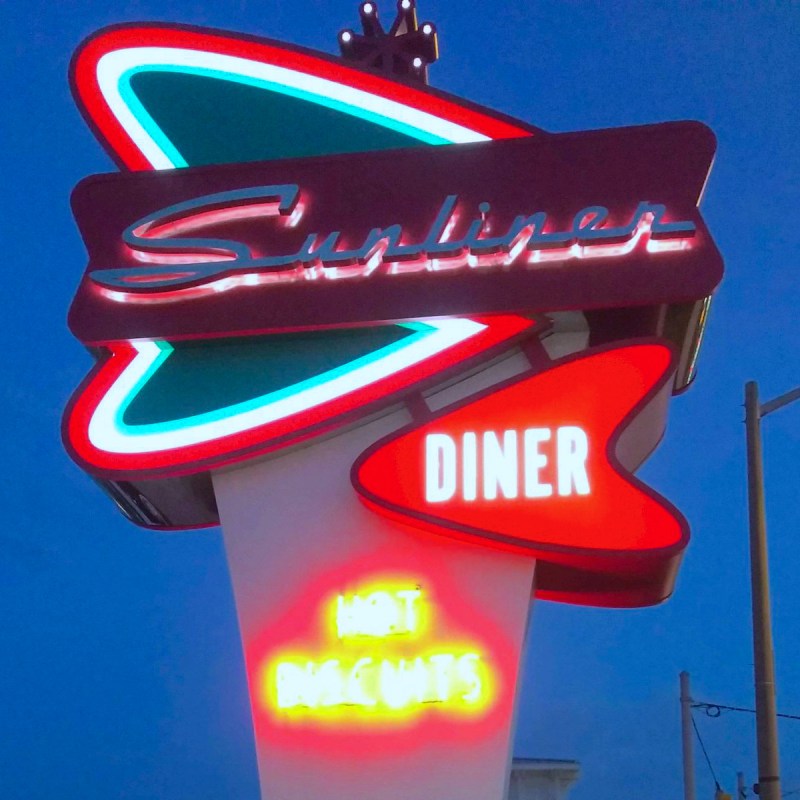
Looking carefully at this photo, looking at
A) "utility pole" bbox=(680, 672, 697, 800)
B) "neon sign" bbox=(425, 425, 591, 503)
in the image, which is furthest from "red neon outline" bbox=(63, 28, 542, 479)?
"utility pole" bbox=(680, 672, 697, 800)

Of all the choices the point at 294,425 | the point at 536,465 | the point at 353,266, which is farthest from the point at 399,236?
the point at 536,465

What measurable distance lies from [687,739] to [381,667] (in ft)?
37.5

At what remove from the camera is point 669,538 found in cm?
885

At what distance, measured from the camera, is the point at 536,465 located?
941 cm

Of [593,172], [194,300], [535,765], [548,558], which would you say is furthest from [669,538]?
[535,765]

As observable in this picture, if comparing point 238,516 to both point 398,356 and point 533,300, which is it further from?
point 533,300

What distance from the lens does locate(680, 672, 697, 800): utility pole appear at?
17.9 meters

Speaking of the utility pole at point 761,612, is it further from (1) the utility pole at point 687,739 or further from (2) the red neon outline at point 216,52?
(1) the utility pole at point 687,739

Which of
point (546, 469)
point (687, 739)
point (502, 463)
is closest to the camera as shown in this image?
point (546, 469)

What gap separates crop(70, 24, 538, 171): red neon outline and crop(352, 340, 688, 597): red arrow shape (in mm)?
2942

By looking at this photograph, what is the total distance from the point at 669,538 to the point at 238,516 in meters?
3.52

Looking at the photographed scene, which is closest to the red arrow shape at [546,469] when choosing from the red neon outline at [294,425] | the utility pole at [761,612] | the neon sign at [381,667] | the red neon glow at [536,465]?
the red neon glow at [536,465]

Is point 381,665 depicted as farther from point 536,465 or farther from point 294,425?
point 294,425

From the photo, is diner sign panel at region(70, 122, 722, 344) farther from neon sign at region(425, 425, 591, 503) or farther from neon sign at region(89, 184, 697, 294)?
neon sign at region(425, 425, 591, 503)
